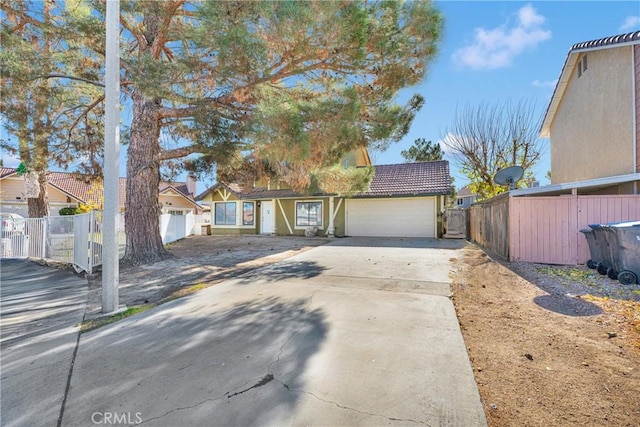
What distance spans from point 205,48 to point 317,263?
577cm

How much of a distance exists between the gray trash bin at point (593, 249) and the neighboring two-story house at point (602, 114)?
1.78 meters

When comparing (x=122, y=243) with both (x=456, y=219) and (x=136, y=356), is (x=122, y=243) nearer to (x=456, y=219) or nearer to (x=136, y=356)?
(x=136, y=356)

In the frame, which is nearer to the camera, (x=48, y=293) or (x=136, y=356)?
(x=136, y=356)

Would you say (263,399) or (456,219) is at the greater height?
(456,219)

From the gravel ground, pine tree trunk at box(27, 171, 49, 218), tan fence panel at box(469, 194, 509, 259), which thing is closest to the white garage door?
tan fence panel at box(469, 194, 509, 259)

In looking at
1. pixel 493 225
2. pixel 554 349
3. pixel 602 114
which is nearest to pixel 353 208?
pixel 493 225

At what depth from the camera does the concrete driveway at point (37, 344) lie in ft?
7.93

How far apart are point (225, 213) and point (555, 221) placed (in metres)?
18.0

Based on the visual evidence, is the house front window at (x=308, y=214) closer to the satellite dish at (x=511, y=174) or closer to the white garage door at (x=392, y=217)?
the white garage door at (x=392, y=217)

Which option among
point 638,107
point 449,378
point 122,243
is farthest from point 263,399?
point 638,107

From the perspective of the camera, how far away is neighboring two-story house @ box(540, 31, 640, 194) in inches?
323

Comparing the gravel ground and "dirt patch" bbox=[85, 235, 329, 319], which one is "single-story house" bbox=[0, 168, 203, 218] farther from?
the gravel ground

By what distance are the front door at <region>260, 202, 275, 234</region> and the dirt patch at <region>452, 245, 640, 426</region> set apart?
14.5 m

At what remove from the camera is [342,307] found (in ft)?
15.3
